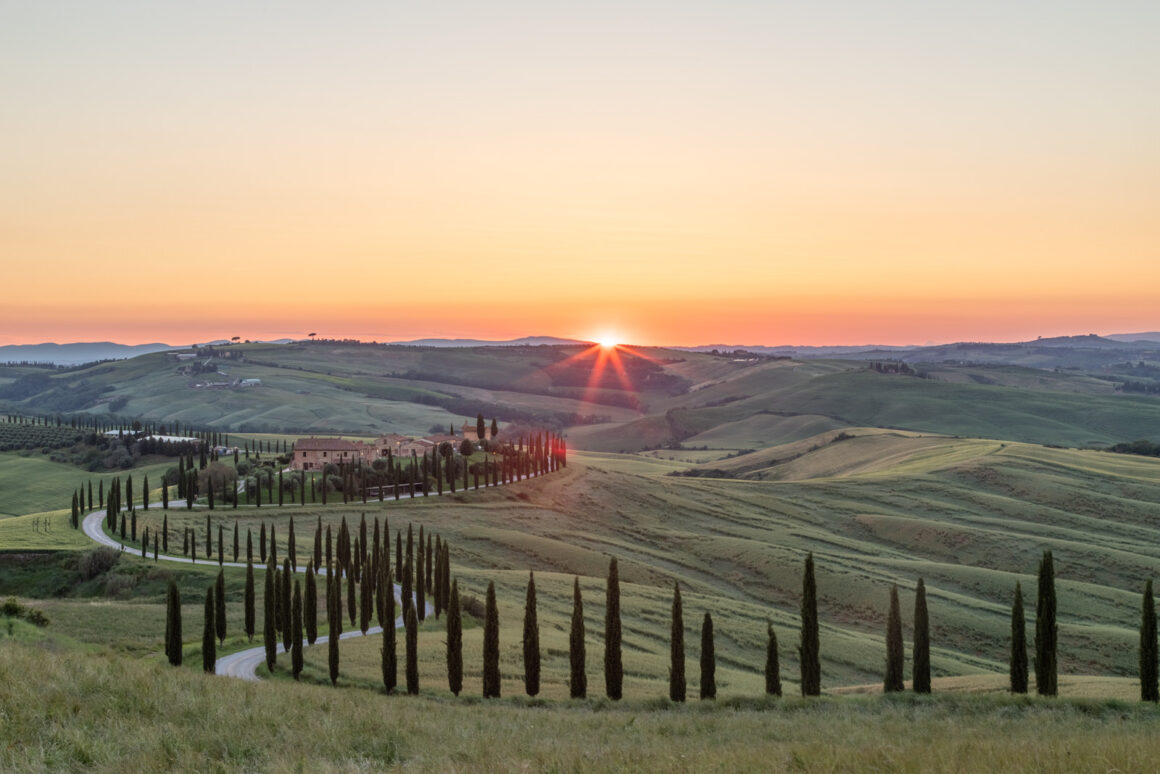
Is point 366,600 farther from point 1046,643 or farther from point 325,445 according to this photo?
point 325,445

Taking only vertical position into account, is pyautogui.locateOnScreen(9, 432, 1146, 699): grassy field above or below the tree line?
below

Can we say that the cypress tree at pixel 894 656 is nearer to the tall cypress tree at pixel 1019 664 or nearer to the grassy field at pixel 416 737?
the tall cypress tree at pixel 1019 664

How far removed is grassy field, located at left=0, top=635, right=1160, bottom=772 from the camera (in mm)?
16078

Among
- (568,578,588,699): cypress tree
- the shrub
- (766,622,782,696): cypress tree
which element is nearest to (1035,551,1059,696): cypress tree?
(766,622,782,696): cypress tree

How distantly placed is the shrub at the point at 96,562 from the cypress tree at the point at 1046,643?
7521 cm

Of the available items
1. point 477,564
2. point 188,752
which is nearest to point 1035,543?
point 477,564

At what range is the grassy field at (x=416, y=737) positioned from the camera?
16.1 meters

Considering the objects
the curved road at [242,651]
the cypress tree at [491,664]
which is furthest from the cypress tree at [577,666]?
the curved road at [242,651]

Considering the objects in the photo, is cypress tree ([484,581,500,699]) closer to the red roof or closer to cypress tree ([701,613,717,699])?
cypress tree ([701,613,717,699])

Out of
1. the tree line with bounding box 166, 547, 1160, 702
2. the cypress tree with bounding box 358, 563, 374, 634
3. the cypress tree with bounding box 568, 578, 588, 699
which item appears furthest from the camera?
the cypress tree with bounding box 358, 563, 374, 634

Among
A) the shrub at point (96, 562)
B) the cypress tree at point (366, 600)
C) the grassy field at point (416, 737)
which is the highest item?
the grassy field at point (416, 737)

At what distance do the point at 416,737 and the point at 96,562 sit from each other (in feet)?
235

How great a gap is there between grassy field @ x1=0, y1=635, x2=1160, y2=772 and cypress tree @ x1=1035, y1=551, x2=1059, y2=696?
39.7ft

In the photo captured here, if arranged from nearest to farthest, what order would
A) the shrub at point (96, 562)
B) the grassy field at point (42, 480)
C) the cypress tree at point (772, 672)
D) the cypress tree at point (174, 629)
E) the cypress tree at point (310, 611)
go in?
1. the cypress tree at point (772, 672)
2. the cypress tree at point (174, 629)
3. the cypress tree at point (310, 611)
4. the shrub at point (96, 562)
5. the grassy field at point (42, 480)
